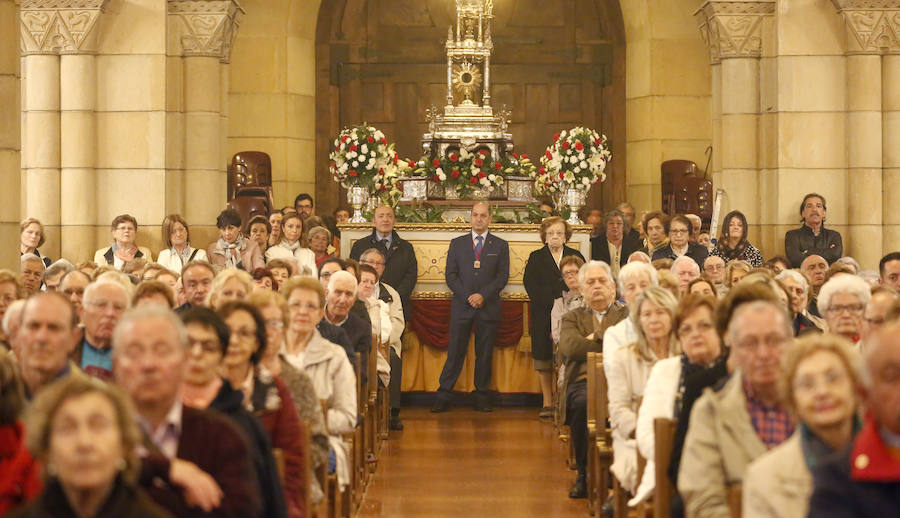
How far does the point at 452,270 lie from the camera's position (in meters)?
12.1

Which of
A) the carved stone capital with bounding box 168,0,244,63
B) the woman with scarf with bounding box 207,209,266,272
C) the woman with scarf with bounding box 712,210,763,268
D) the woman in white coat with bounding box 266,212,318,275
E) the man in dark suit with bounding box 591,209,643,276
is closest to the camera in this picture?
the woman with scarf with bounding box 207,209,266,272

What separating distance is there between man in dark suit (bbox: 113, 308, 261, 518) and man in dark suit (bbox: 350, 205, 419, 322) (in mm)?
8055

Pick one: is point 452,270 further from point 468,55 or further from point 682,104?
point 682,104

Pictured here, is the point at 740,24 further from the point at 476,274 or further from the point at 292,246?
the point at 292,246

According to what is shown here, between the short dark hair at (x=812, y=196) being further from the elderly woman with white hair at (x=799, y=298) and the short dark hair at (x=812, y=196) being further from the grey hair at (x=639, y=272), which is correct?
the grey hair at (x=639, y=272)

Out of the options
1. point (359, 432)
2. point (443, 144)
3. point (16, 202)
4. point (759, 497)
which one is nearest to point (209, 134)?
point (443, 144)

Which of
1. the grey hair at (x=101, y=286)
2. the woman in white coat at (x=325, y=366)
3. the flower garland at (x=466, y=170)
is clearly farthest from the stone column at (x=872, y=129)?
the grey hair at (x=101, y=286)

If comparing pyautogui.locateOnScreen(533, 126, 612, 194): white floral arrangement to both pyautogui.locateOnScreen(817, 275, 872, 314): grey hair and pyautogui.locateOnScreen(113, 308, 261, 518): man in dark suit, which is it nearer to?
pyautogui.locateOnScreen(817, 275, 872, 314): grey hair

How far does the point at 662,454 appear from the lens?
483 centimetres

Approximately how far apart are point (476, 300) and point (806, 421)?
8.23 m

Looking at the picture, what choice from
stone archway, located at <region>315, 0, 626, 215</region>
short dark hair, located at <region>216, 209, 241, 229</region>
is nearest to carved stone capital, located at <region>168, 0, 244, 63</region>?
short dark hair, located at <region>216, 209, 241, 229</region>

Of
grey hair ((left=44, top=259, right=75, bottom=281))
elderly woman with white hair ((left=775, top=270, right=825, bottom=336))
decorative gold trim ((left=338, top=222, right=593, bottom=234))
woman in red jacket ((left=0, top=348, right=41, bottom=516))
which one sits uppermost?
decorative gold trim ((left=338, top=222, right=593, bottom=234))

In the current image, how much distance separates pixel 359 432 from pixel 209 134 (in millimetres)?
6507

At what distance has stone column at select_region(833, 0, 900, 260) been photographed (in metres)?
13.0
